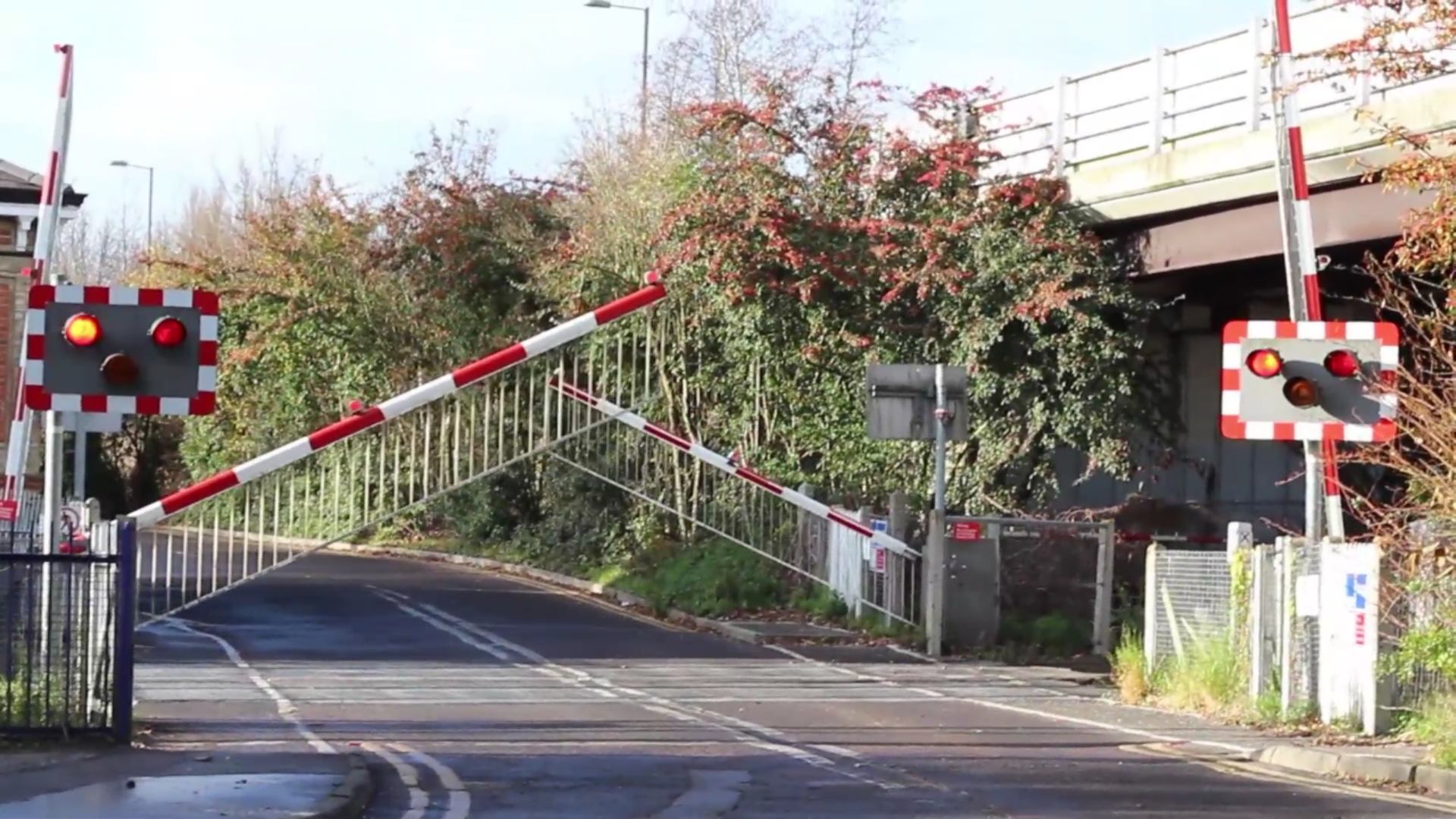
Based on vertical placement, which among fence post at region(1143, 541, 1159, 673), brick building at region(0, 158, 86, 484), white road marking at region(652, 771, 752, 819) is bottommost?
white road marking at region(652, 771, 752, 819)

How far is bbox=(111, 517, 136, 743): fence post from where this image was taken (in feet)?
41.5

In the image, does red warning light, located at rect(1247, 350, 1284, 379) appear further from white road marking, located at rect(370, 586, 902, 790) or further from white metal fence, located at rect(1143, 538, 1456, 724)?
white road marking, located at rect(370, 586, 902, 790)

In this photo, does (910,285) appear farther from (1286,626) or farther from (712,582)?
(1286,626)

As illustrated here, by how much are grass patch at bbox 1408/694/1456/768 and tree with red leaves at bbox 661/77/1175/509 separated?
12.3m

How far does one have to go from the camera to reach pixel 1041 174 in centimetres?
2748

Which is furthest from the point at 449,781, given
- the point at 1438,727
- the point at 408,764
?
the point at 1438,727

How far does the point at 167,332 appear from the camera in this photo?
1245 cm

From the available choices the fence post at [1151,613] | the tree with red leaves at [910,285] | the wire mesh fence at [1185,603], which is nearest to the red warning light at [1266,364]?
the wire mesh fence at [1185,603]

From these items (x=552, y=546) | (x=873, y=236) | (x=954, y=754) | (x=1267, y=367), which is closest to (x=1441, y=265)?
(x=1267, y=367)

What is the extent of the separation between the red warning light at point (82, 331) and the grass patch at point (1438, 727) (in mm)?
8577

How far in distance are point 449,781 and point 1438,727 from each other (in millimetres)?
6291

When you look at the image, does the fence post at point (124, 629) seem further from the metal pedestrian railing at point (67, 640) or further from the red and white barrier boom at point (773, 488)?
the red and white barrier boom at point (773, 488)

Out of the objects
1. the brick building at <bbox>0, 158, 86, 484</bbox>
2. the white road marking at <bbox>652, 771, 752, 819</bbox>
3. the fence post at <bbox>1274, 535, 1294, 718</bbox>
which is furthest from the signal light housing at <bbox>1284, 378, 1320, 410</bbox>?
the brick building at <bbox>0, 158, 86, 484</bbox>

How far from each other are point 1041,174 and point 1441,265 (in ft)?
33.3
